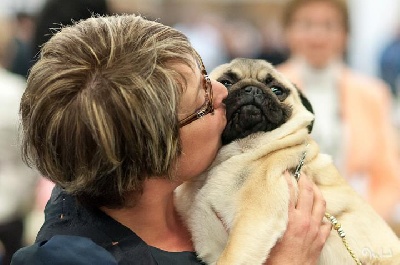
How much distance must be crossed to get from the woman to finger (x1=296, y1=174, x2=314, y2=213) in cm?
3

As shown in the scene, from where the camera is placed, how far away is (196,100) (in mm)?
1444

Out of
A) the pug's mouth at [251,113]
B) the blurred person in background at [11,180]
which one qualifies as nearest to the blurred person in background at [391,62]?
the blurred person in background at [11,180]

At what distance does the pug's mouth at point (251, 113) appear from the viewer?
1679mm

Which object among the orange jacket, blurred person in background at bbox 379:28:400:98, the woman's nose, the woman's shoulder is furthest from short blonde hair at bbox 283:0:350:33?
blurred person in background at bbox 379:28:400:98

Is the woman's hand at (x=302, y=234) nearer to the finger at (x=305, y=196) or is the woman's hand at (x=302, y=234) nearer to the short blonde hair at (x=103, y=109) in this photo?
the finger at (x=305, y=196)

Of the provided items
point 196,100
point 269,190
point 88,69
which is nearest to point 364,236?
point 269,190

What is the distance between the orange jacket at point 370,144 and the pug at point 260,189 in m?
1.09

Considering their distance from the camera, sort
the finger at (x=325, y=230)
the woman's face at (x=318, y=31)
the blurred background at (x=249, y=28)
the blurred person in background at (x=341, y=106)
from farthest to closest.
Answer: the blurred background at (x=249, y=28) < the woman's face at (x=318, y=31) < the blurred person in background at (x=341, y=106) < the finger at (x=325, y=230)

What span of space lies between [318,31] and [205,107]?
5.83 ft

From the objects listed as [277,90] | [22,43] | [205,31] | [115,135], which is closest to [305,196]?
[277,90]

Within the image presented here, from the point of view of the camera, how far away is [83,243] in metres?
1.33

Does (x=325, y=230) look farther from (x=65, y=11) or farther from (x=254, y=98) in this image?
(x=65, y=11)

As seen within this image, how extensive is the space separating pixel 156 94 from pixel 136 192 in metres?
0.23

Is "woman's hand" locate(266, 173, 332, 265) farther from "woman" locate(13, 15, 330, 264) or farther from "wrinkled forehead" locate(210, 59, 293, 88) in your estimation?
"wrinkled forehead" locate(210, 59, 293, 88)
